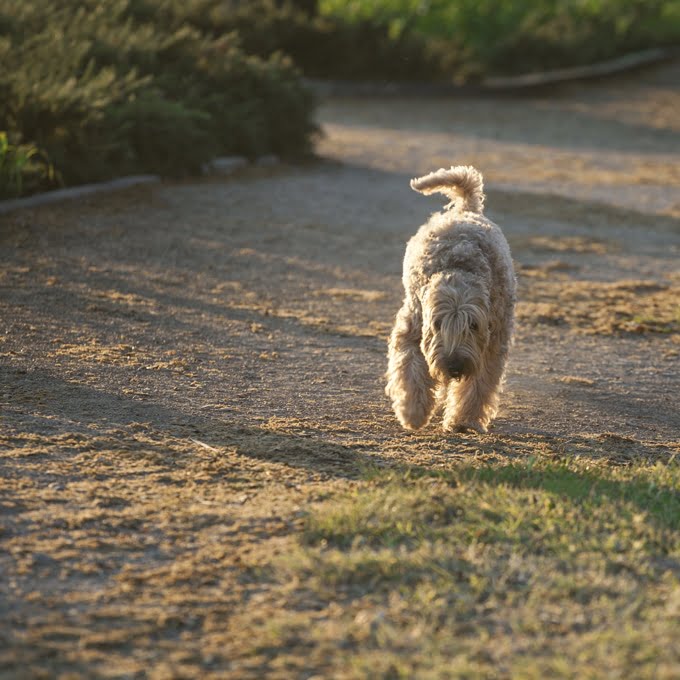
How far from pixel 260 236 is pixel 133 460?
243 inches

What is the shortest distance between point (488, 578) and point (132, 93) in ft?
32.8

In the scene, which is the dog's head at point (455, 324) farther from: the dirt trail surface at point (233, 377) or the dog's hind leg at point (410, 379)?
A: the dirt trail surface at point (233, 377)

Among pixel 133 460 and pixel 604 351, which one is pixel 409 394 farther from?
pixel 604 351

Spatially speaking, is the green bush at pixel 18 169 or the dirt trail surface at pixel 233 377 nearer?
the dirt trail surface at pixel 233 377

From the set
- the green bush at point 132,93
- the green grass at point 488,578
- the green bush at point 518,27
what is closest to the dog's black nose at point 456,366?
the green grass at point 488,578

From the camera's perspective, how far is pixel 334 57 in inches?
925

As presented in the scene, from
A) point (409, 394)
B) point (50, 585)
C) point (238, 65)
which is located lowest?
point (50, 585)

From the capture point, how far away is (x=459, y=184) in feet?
23.6

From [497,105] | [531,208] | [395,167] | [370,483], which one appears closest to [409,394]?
[370,483]

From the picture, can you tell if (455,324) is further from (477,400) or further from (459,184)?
(459,184)

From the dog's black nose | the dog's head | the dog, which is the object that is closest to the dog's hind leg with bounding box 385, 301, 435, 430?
the dog

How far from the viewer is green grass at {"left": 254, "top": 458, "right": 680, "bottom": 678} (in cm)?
378

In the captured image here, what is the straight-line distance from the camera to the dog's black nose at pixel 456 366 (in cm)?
586

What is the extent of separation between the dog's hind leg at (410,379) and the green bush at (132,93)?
6.34 m
